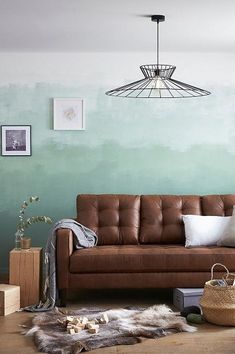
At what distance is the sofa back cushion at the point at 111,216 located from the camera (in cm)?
646

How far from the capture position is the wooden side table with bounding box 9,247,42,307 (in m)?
5.89

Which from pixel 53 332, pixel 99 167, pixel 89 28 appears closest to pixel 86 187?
pixel 99 167

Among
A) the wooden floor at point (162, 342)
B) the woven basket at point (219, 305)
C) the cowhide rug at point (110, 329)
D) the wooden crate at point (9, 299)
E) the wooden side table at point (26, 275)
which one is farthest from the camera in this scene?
the wooden side table at point (26, 275)

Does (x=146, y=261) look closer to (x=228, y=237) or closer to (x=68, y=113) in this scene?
(x=228, y=237)

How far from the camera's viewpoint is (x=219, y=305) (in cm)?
500

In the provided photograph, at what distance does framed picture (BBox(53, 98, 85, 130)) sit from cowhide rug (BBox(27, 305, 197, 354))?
7.93 ft

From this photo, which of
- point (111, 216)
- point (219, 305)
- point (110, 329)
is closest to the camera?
point (110, 329)

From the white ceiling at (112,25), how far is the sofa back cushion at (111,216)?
62.8 inches

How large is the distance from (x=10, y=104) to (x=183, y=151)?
1984 millimetres

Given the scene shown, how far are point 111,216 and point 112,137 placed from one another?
3.80 ft

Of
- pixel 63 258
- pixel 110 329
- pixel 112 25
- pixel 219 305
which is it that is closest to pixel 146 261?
pixel 63 258

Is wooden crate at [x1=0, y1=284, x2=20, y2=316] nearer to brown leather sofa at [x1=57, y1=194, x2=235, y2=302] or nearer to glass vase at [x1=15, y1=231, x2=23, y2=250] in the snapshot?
brown leather sofa at [x1=57, y1=194, x2=235, y2=302]

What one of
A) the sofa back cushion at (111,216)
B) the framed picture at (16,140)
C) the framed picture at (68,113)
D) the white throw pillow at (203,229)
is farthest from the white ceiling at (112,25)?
the white throw pillow at (203,229)

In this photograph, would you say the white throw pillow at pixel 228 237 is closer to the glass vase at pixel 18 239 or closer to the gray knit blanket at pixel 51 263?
the gray knit blanket at pixel 51 263
